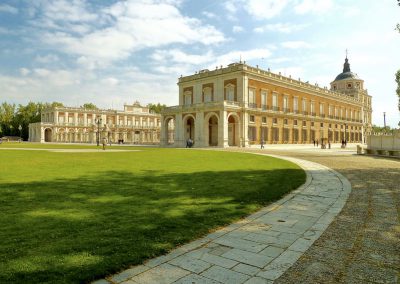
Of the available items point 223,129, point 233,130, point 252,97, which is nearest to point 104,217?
point 223,129

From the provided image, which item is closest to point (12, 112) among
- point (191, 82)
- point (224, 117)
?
point (191, 82)

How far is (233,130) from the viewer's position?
39500mm

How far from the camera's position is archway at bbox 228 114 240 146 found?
38938 millimetres

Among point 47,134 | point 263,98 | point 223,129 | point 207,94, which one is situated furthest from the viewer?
point 47,134

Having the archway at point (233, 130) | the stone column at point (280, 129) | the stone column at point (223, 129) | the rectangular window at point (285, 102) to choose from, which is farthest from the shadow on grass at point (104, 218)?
the rectangular window at point (285, 102)

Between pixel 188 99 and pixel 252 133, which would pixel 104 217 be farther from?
pixel 188 99

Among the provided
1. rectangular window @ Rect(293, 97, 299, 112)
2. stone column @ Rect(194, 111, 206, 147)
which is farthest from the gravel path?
rectangular window @ Rect(293, 97, 299, 112)

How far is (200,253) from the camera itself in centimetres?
377

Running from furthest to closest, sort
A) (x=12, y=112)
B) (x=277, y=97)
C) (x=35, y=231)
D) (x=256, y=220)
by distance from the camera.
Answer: (x=12, y=112) → (x=277, y=97) → (x=256, y=220) → (x=35, y=231)

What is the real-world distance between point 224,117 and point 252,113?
589 cm

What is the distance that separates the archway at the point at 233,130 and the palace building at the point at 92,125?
4239 cm

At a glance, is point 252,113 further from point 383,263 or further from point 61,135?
point 61,135

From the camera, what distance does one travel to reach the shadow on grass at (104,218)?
334 centimetres

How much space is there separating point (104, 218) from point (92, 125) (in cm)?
Result: 7768
